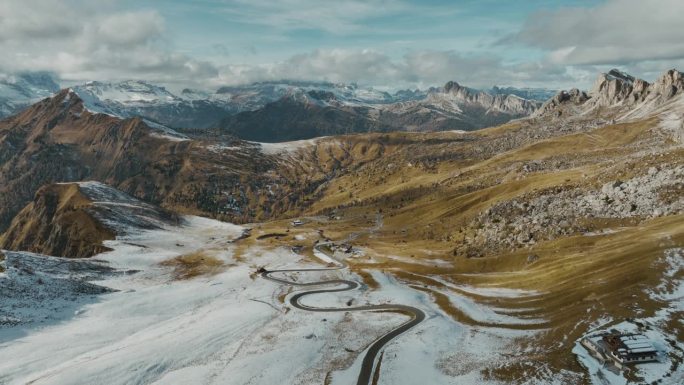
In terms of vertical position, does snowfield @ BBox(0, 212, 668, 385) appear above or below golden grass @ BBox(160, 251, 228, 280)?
above

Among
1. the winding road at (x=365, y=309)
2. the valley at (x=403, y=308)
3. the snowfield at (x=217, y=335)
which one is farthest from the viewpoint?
the winding road at (x=365, y=309)

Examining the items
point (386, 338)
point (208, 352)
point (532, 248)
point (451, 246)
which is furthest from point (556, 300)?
point (451, 246)

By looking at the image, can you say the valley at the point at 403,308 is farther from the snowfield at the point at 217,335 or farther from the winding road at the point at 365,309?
the winding road at the point at 365,309

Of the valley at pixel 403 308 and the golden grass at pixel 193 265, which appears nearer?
the valley at pixel 403 308

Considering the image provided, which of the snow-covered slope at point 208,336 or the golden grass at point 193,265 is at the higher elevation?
the snow-covered slope at point 208,336

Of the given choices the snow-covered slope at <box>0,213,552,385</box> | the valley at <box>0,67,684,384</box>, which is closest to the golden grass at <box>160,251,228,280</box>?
the valley at <box>0,67,684,384</box>

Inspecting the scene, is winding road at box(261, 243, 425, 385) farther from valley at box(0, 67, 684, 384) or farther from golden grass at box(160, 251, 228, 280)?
golden grass at box(160, 251, 228, 280)

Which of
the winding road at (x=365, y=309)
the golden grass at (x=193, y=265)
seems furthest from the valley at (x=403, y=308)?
the golden grass at (x=193, y=265)

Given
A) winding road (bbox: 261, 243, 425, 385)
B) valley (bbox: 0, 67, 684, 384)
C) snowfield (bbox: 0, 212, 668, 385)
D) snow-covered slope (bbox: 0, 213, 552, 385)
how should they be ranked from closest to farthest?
valley (bbox: 0, 67, 684, 384) → snowfield (bbox: 0, 212, 668, 385) → snow-covered slope (bbox: 0, 213, 552, 385) → winding road (bbox: 261, 243, 425, 385)

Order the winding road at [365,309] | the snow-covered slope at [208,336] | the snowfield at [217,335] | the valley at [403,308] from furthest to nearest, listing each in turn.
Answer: the winding road at [365,309], the snow-covered slope at [208,336], the snowfield at [217,335], the valley at [403,308]

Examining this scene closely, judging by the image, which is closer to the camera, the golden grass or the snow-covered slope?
the snow-covered slope
